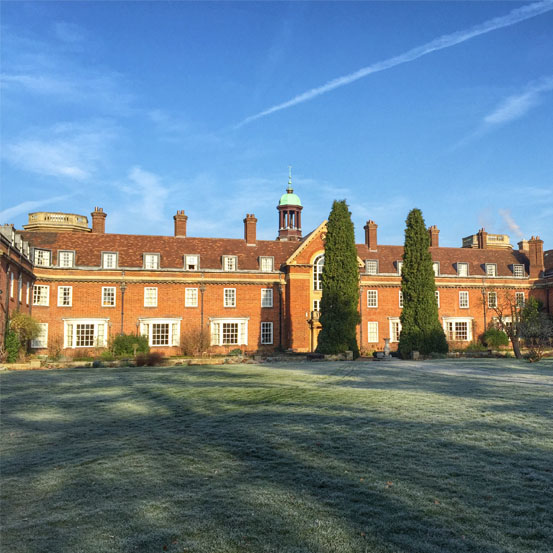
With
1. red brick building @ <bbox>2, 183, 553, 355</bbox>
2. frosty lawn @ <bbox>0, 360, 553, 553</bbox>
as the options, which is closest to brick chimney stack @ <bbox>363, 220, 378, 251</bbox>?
red brick building @ <bbox>2, 183, 553, 355</bbox>

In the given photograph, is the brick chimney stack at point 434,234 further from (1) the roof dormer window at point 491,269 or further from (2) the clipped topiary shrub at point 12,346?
(2) the clipped topiary shrub at point 12,346

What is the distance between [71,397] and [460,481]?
1171 cm

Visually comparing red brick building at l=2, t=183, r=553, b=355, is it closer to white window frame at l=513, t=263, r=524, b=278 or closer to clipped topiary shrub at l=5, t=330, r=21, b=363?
white window frame at l=513, t=263, r=524, b=278

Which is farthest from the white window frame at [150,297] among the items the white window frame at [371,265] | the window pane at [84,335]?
the white window frame at [371,265]

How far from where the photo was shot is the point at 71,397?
15.3 meters

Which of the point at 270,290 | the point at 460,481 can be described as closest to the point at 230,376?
the point at 460,481

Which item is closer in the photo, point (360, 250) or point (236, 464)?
point (236, 464)

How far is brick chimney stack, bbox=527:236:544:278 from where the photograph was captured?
171ft

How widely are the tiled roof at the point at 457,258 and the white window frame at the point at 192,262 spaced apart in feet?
51.0

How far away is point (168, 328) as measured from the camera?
4406cm

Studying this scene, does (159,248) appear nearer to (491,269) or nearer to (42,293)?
(42,293)

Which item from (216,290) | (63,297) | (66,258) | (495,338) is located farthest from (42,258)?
(495,338)

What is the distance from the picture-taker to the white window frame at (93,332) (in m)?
41.8

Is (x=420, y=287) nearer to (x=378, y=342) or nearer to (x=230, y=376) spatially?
(x=378, y=342)
